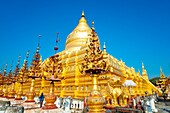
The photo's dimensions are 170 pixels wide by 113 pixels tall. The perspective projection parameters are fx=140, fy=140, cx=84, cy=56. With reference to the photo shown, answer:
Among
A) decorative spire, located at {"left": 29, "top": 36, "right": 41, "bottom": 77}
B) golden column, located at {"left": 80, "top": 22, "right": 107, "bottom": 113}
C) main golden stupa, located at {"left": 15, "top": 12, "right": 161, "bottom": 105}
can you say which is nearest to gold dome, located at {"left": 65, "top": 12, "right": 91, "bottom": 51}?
main golden stupa, located at {"left": 15, "top": 12, "right": 161, "bottom": 105}

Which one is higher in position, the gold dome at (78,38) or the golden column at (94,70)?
the gold dome at (78,38)

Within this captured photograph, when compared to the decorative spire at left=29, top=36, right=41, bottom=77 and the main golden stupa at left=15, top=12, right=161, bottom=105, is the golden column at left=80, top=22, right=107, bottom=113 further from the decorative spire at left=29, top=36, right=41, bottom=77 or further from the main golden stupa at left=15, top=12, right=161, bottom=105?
the decorative spire at left=29, top=36, right=41, bottom=77

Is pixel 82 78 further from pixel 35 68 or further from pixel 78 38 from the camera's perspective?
pixel 78 38

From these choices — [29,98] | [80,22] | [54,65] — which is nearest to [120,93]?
[54,65]

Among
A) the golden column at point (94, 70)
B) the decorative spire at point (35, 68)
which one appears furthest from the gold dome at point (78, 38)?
the golden column at point (94, 70)

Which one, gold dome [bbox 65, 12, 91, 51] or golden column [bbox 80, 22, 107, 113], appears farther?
gold dome [bbox 65, 12, 91, 51]

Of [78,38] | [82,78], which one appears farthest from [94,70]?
[78,38]

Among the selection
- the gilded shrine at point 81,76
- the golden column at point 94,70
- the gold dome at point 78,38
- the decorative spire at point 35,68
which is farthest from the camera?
the gold dome at point 78,38

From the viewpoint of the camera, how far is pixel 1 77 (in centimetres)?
2528

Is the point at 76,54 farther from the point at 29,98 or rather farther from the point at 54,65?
the point at 54,65

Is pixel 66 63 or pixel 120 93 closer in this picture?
pixel 120 93

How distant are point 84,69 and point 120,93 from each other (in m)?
7.94

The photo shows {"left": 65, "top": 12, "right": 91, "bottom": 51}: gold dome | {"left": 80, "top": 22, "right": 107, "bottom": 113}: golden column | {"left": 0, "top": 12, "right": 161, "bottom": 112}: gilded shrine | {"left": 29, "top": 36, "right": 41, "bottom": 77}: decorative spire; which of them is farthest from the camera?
{"left": 65, "top": 12, "right": 91, "bottom": 51}: gold dome

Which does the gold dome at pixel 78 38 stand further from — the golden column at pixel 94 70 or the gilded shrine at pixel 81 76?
→ the golden column at pixel 94 70
